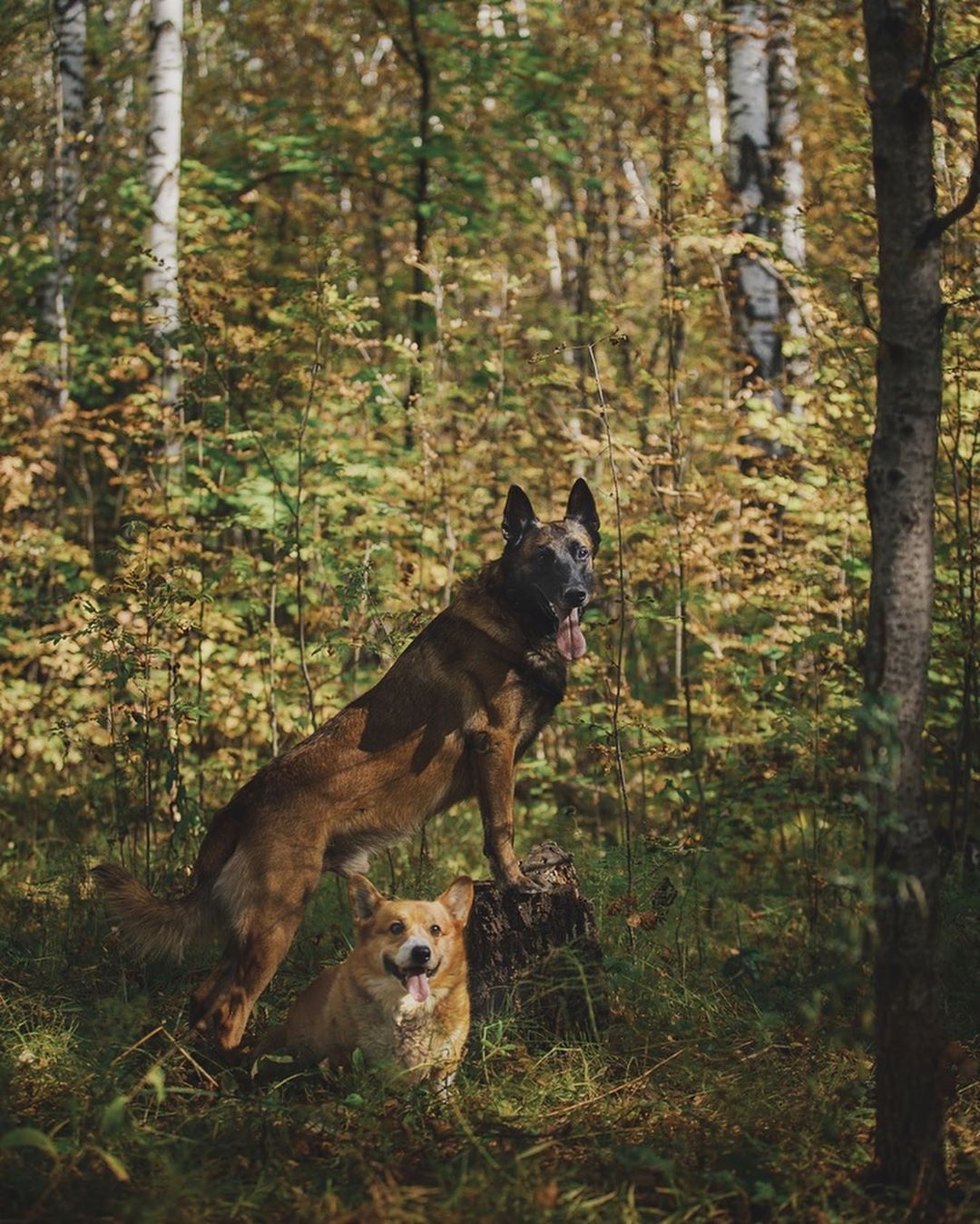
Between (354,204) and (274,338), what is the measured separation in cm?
1052

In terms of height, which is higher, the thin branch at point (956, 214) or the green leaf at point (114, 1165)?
the thin branch at point (956, 214)

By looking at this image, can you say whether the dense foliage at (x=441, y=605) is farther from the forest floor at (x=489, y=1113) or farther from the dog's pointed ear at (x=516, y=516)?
the dog's pointed ear at (x=516, y=516)

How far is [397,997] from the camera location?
13.1 ft

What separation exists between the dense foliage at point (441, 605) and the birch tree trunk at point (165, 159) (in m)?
0.22

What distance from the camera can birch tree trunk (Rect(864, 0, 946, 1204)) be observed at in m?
3.31

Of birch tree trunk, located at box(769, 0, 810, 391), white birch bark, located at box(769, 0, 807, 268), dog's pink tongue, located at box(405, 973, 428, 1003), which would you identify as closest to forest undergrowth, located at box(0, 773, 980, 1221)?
dog's pink tongue, located at box(405, 973, 428, 1003)

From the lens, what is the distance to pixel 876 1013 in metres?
3.39

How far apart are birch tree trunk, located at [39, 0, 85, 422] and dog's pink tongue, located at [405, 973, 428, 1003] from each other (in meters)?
7.26

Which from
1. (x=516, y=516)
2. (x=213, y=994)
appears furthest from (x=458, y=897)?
(x=516, y=516)

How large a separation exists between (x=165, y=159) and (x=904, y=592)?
26.6ft

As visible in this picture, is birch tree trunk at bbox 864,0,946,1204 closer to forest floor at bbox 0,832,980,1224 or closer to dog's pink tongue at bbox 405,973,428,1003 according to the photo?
forest floor at bbox 0,832,980,1224

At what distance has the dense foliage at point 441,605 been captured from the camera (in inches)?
148

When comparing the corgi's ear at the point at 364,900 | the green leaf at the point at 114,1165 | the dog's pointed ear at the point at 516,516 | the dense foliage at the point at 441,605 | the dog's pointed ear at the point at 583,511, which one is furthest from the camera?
the dog's pointed ear at the point at 583,511

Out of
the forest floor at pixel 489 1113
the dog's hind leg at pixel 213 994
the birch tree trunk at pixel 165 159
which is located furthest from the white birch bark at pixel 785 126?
the dog's hind leg at pixel 213 994
